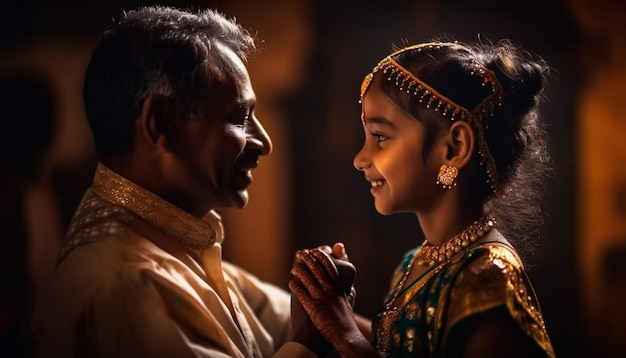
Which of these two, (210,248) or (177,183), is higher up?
(177,183)

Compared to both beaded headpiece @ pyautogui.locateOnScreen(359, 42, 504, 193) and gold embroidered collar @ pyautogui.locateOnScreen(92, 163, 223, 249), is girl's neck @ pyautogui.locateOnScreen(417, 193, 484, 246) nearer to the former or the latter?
beaded headpiece @ pyautogui.locateOnScreen(359, 42, 504, 193)

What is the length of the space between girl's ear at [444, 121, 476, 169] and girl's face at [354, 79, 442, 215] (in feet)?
0.10

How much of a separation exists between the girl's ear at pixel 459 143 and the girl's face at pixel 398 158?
0.10 ft

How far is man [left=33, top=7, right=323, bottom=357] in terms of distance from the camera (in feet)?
5.46

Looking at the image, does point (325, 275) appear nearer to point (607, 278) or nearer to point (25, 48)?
point (607, 278)

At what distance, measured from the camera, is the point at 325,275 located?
69.7 inches

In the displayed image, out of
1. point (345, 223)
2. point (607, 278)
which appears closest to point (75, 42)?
point (345, 223)

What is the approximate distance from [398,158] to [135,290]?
2.25 feet

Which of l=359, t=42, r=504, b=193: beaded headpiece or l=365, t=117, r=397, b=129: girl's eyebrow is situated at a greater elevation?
l=359, t=42, r=504, b=193: beaded headpiece

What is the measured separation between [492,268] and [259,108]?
5.90 feet

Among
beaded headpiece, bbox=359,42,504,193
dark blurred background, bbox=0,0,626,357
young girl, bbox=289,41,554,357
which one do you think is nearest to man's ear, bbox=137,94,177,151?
young girl, bbox=289,41,554,357

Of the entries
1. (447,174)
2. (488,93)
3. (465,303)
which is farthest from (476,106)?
(465,303)

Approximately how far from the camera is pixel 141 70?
1771 mm

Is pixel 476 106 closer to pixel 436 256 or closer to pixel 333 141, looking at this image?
pixel 436 256
